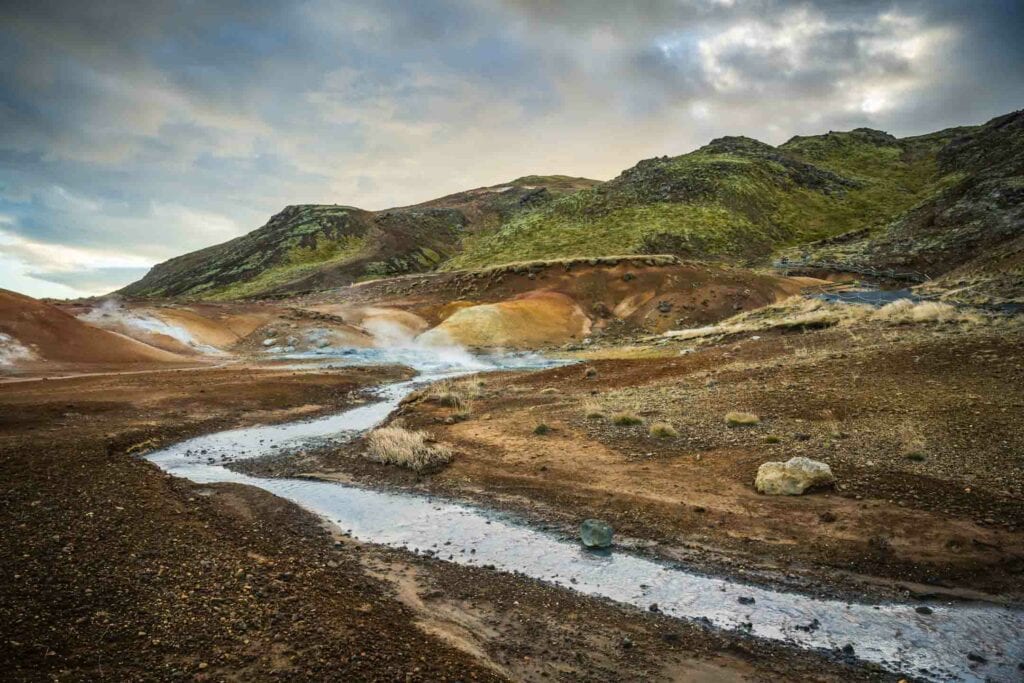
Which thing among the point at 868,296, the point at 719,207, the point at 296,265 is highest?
the point at 719,207

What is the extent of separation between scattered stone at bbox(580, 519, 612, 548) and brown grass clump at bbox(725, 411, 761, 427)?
6395 mm

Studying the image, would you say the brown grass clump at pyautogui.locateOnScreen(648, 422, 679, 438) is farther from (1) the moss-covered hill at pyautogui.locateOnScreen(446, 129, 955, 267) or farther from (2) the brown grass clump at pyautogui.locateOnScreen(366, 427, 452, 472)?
(1) the moss-covered hill at pyautogui.locateOnScreen(446, 129, 955, 267)

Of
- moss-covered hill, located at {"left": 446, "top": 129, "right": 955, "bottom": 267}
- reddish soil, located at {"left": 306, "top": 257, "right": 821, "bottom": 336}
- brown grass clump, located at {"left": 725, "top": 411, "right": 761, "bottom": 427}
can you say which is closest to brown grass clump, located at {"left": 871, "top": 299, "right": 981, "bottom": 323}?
brown grass clump, located at {"left": 725, "top": 411, "right": 761, "bottom": 427}

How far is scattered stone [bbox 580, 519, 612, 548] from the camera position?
31.5 feet

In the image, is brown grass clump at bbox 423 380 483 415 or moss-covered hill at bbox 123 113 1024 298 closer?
brown grass clump at bbox 423 380 483 415

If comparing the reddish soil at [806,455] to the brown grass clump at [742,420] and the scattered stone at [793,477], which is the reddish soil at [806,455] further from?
the brown grass clump at [742,420]

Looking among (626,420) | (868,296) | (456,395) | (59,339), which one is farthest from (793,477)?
(59,339)

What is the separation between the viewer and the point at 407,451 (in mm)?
14305

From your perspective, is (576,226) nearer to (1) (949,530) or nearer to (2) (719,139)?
(2) (719,139)

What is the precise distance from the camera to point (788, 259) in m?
63.7

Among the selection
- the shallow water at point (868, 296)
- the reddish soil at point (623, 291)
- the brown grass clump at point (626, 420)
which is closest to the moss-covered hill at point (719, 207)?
the reddish soil at point (623, 291)

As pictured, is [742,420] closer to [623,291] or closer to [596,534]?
[596,534]

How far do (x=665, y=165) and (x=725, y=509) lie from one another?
93318 mm

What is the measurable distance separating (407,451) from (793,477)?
875 centimetres
